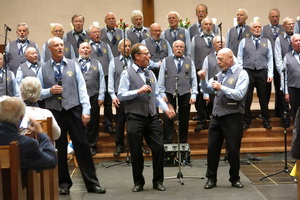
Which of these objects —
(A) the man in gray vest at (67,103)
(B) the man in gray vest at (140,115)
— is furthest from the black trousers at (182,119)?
(A) the man in gray vest at (67,103)

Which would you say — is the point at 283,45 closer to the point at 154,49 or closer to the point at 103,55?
the point at 154,49

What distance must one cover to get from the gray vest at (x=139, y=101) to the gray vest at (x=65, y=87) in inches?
24.1

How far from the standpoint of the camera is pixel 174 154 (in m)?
7.84

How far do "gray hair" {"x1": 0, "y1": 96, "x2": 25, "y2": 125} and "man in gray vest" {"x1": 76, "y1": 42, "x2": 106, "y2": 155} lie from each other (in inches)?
169

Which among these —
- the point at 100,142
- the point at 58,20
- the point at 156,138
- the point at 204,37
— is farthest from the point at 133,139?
the point at 58,20

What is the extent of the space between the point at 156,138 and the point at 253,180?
141cm

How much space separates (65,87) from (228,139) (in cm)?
193

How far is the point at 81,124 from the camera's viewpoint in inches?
245

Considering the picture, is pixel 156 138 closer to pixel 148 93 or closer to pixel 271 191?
pixel 148 93

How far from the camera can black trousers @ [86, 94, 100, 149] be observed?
8.23 metres

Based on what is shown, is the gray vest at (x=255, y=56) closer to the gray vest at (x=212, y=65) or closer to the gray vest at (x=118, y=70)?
the gray vest at (x=212, y=65)

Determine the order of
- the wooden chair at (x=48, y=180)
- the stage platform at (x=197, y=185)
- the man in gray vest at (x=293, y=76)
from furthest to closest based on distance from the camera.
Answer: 1. the man in gray vest at (x=293, y=76)
2. the stage platform at (x=197, y=185)
3. the wooden chair at (x=48, y=180)

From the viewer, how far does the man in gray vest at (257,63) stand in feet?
28.8

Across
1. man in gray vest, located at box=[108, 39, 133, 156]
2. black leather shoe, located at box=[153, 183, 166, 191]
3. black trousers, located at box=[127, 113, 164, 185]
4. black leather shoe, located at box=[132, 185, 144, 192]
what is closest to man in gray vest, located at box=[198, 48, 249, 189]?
black leather shoe, located at box=[153, 183, 166, 191]
